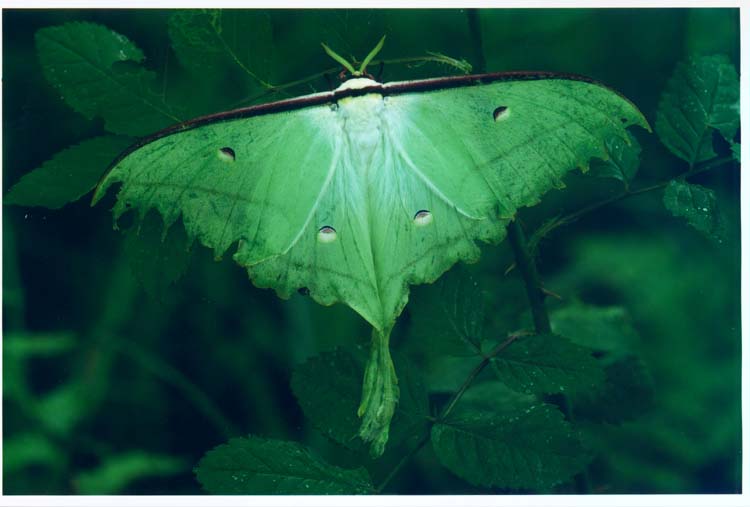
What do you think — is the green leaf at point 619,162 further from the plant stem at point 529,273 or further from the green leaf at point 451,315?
the green leaf at point 451,315

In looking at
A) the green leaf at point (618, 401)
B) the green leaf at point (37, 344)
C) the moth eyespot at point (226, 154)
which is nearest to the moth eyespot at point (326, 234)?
the moth eyespot at point (226, 154)

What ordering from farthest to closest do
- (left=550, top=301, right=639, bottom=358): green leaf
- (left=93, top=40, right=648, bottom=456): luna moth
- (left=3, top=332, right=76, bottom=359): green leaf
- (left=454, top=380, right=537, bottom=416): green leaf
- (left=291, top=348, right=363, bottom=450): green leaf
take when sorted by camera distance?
(left=3, top=332, right=76, bottom=359): green leaf < (left=550, top=301, right=639, bottom=358): green leaf < (left=454, top=380, right=537, bottom=416): green leaf < (left=291, top=348, right=363, bottom=450): green leaf < (left=93, top=40, right=648, bottom=456): luna moth

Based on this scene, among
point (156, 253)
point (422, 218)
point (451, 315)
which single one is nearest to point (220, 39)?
point (156, 253)

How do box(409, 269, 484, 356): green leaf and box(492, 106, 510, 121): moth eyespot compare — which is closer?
box(492, 106, 510, 121): moth eyespot

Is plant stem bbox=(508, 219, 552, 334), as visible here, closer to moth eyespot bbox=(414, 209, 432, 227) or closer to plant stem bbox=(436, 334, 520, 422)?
plant stem bbox=(436, 334, 520, 422)

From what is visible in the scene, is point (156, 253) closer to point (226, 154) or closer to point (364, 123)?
point (226, 154)

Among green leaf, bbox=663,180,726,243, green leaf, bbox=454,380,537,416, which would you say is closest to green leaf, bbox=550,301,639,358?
green leaf, bbox=454,380,537,416
